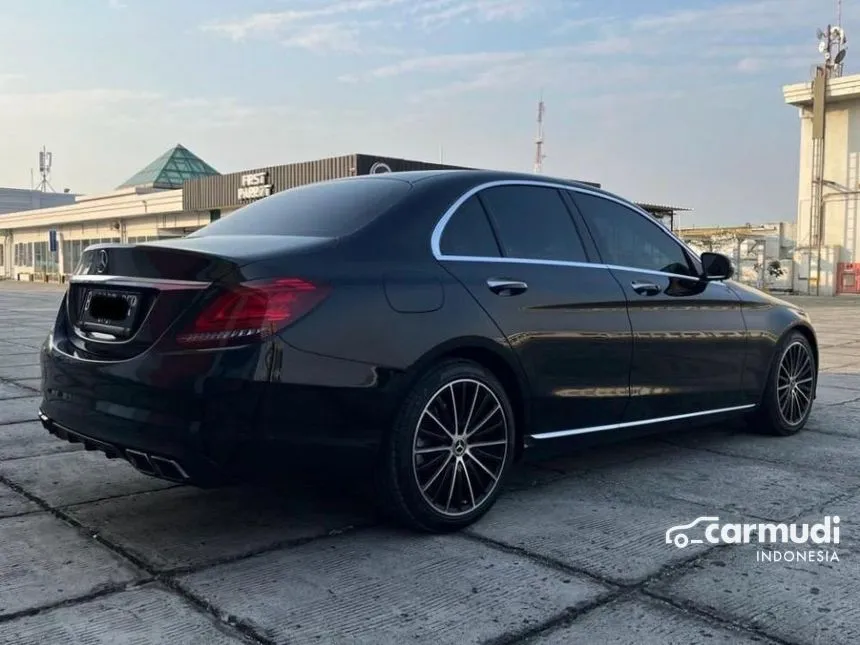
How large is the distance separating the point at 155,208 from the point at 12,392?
117 ft

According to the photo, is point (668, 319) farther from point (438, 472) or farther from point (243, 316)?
point (243, 316)

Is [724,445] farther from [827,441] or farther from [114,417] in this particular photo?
[114,417]

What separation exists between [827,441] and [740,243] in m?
36.5

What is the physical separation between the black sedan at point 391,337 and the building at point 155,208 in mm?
19043

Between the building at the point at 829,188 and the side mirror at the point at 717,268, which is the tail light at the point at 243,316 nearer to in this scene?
the side mirror at the point at 717,268

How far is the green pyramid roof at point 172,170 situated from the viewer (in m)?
52.0

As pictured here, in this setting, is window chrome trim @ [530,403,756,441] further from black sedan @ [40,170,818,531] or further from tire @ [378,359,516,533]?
tire @ [378,359,516,533]

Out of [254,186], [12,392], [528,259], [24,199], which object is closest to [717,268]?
[528,259]

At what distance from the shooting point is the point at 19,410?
6.25m

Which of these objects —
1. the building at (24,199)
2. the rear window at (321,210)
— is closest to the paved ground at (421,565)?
the rear window at (321,210)

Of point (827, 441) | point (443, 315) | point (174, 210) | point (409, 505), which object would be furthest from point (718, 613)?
point (174, 210)

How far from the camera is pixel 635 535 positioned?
3.52 metres

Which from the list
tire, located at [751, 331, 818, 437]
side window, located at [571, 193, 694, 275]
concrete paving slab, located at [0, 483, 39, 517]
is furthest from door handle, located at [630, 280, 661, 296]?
concrete paving slab, located at [0, 483, 39, 517]

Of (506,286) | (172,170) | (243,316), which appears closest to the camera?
(243,316)
